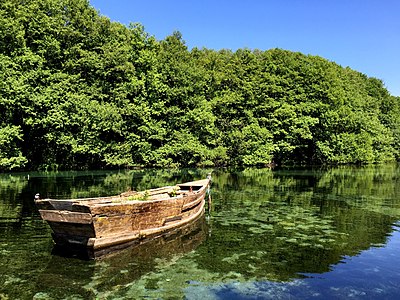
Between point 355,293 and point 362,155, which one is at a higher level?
point 362,155

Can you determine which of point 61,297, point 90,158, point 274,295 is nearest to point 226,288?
point 274,295

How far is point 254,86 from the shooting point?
193 ft

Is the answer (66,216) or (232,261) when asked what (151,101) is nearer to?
(66,216)

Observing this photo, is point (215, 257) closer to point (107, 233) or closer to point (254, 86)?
point (107, 233)

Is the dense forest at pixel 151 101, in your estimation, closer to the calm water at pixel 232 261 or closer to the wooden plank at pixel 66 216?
the calm water at pixel 232 261

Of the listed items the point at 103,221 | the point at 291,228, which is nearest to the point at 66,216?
the point at 103,221

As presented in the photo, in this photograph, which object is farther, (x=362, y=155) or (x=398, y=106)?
(x=398, y=106)

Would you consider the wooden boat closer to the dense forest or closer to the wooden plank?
the wooden plank

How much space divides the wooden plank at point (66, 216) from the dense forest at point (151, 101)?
30.3 metres

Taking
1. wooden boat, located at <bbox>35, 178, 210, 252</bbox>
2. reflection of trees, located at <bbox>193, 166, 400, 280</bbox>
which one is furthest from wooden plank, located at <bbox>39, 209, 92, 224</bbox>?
reflection of trees, located at <bbox>193, 166, 400, 280</bbox>

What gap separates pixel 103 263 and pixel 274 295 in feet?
15.9

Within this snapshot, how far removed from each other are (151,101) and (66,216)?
40.3m

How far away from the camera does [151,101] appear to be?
50.0 metres

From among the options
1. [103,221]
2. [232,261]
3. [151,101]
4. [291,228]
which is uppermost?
[151,101]
